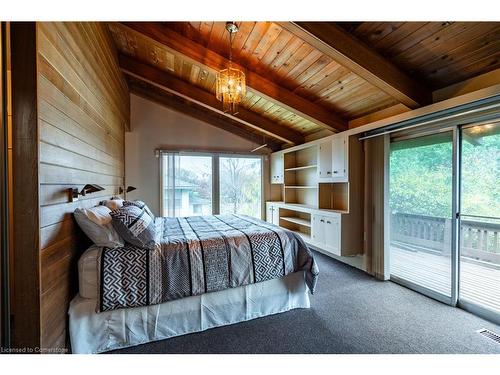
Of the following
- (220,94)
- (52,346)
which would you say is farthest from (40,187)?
(220,94)

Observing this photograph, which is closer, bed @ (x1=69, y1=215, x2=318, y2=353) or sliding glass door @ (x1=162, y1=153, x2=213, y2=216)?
bed @ (x1=69, y1=215, x2=318, y2=353)

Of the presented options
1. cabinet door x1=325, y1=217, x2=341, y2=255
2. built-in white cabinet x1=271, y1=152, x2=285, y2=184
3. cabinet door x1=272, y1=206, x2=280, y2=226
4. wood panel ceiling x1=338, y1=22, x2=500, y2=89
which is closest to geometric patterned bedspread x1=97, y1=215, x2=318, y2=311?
cabinet door x1=325, y1=217, x2=341, y2=255

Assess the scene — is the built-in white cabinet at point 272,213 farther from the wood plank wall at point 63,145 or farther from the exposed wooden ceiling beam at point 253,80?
the wood plank wall at point 63,145

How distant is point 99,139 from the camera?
8.35 ft

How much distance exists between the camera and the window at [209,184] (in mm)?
4852

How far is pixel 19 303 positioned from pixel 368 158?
3.77 metres

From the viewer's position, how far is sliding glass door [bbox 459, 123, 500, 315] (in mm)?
2219

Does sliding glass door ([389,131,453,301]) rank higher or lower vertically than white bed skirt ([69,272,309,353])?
higher

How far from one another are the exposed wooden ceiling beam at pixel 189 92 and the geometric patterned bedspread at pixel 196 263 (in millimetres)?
2556

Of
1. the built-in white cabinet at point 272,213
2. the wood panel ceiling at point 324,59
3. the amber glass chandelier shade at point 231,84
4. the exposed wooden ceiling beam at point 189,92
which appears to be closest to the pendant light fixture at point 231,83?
the amber glass chandelier shade at point 231,84

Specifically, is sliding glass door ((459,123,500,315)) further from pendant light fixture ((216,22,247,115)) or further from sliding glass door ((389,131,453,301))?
pendant light fixture ((216,22,247,115))

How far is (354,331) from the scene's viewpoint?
2012mm

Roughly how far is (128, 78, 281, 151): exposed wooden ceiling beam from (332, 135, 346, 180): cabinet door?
2.13 meters
